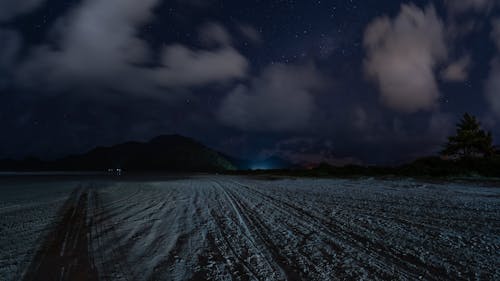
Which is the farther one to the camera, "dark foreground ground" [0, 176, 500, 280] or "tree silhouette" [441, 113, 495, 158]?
"tree silhouette" [441, 113, 495, 158]

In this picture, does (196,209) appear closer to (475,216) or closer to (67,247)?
(67,247)

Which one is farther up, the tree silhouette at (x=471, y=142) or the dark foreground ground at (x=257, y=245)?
the tree silhouette at (x=471, y=142)

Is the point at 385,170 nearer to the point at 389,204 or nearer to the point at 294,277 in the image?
the point at 389,204

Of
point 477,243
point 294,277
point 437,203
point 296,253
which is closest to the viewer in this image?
point 294,277

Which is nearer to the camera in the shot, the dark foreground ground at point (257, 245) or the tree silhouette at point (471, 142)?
the dark foreground ground at point (257, 245)

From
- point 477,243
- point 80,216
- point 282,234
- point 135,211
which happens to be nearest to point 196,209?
point 135,211

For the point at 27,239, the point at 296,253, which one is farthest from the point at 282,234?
A: the point at 27,239

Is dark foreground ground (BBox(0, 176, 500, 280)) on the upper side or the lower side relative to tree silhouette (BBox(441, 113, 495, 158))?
lower

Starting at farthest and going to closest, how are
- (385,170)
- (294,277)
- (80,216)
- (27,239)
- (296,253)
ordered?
(385,170) < (80,216) < (27,239) < (296,253) < (294,277)

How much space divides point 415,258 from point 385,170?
108 feet

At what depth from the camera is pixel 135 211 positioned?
8305 millimetres

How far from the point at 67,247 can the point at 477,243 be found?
7764 mm

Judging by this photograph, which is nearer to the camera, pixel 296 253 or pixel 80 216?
pixel 296 253

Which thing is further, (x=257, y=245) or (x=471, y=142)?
(x=471, y=142)
